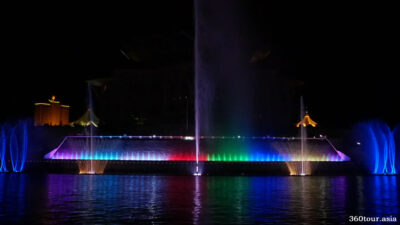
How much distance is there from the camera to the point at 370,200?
11758 mm

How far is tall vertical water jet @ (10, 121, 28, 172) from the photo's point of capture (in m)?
22.8

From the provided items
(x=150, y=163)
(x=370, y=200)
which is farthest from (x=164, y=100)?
(x=370, y=200)

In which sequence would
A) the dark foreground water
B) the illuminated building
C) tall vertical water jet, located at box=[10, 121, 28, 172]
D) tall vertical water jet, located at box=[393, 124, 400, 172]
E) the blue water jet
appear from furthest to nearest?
the illuminated building
tall vertical water jet, located at box=[393, 124, 400, 172]
the blue water jet
tall vertical water jet, located at box=[10, 121, 28, 172]
the dark foreground water

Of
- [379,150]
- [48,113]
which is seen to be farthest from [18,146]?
[379,150]

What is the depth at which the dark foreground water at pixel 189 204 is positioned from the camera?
8742 mm

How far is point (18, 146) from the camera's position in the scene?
25.4 m

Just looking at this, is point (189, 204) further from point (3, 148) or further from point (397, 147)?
point (397, 147)

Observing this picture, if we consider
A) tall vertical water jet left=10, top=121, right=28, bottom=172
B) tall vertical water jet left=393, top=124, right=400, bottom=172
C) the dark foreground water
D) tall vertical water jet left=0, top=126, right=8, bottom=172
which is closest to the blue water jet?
tall vertical water jet left=393, top=124, right=400, bottom=172

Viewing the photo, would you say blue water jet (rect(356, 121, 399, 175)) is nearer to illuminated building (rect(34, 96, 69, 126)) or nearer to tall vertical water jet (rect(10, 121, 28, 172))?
tall vertical water jet (rect(10, 121, 28, 172))

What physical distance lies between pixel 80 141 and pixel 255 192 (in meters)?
15.0

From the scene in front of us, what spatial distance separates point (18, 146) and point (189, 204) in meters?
17.5

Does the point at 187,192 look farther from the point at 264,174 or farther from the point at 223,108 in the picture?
the point at 223,108

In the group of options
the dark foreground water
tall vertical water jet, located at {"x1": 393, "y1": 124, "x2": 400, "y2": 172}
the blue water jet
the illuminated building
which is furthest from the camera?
the illuminated building

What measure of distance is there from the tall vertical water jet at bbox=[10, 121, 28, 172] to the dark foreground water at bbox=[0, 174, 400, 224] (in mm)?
8137
